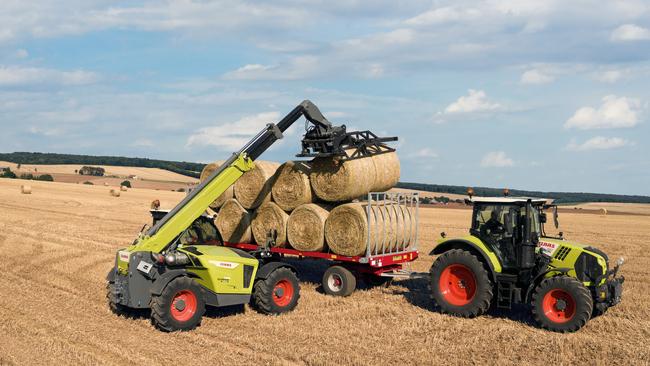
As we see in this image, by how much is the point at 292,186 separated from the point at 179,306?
4.05 metres

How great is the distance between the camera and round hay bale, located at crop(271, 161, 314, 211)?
12.9 m

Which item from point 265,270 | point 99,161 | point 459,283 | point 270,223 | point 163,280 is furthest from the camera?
point 99,161

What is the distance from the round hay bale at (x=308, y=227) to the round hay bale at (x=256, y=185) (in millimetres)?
881

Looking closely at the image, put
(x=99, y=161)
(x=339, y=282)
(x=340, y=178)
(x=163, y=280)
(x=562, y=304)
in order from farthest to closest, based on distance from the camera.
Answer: (x=99, y=161)
(x=339, y=282)
(x=340, y=178)
(x=562, y=304)
(x=163, y=280)

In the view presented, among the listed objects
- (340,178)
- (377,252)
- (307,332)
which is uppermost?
(340,178)

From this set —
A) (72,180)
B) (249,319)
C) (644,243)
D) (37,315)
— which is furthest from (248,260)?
(72,180)

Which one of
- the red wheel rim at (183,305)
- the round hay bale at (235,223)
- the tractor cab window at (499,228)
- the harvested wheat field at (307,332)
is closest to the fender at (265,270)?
the harvested wheat field at (307,332)

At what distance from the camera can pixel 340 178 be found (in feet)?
41.0

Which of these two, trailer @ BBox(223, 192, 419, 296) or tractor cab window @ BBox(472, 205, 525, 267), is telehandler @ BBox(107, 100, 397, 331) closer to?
trailer @ BBox(223, 192, 419, 296)

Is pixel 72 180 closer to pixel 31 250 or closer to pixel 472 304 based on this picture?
pixel 31 250

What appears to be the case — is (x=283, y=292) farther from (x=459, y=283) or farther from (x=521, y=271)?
(x=521, y=271)

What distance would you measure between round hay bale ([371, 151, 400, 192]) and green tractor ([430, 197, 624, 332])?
2.21 meters

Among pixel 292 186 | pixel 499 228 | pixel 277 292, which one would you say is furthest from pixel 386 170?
pixel 277 292

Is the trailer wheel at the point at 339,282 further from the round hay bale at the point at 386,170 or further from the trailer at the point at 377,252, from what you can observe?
the round hay bale at the point at 386,170
